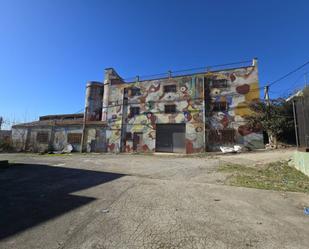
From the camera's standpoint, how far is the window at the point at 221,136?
19.6 metres

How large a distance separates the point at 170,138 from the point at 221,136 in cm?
562

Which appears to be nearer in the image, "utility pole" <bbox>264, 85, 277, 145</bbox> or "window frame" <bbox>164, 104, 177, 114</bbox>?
"utility pole" <bbox>264, 85, 277, 145</bbox>

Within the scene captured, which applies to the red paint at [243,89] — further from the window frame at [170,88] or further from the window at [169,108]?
the window at [169,108]

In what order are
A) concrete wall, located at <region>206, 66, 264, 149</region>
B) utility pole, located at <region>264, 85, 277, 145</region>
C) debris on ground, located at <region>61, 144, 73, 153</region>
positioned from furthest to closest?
debris on ground, located at <region>61, 144, 73, 153</region>
concrete wall, located at <region>206, 66, 264, 149</region>
utility pole, located at <region>264, 85, 277, 145</region>

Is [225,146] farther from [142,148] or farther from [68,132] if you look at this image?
[68,132]

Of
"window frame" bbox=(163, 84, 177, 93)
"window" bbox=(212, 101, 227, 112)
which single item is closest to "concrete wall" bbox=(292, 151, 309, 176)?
"window" bbox=(212, 101, 227, 112)

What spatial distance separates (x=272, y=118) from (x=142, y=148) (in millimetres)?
13868

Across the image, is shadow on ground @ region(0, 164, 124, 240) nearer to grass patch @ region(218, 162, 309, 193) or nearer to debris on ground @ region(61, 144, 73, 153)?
grass patch @ region(218, 162, 309, 193)

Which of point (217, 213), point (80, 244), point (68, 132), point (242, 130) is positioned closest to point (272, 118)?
point (242, 130)

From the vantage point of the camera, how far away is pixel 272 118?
17.3m

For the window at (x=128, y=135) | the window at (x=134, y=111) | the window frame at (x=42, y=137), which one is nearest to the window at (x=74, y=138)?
the window frame at (x=42, y=137)

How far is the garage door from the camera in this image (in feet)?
70.4

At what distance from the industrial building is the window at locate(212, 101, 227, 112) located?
7 centimetres

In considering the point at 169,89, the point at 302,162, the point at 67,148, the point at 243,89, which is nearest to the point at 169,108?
the point at 169,89
